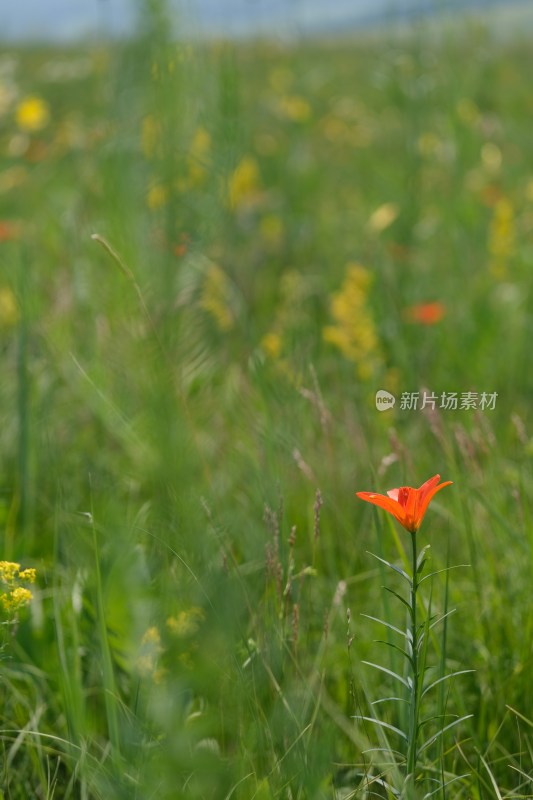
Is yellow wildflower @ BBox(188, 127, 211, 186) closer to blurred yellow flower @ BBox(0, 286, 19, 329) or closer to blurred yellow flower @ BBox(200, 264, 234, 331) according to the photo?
blurred yellow flower @ BBox(200, 264, 234, 331)

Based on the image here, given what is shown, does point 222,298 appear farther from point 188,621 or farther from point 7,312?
point 188,621

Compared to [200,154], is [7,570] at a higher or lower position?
lower

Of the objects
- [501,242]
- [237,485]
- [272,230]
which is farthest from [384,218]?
[237,485]

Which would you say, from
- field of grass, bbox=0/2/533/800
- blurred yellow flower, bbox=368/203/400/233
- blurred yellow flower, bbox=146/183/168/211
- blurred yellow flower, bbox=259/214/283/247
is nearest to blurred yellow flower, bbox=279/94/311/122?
blurred yellow flower, bbox=259/214/283/247

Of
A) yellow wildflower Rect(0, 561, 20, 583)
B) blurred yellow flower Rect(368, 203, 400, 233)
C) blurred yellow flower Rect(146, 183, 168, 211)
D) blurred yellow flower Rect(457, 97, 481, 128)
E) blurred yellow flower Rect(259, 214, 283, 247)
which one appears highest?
blurred yellow flower Rect(146, 183, 168, 211)

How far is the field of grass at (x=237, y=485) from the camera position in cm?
84

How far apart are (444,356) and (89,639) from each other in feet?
4.58

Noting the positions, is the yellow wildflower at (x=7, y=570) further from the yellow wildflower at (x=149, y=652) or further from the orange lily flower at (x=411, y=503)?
the orange lily flower at (x=411, y=503)

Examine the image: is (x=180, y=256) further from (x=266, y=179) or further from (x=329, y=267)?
(x=266, y=179)

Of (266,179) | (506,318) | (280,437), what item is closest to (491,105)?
(266,179)

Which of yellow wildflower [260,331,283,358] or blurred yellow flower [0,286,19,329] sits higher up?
→ blurred yellow flower [0,286,19,329]

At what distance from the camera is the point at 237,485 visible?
5.44 ft

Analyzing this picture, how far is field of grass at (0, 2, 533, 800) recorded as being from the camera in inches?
33.0

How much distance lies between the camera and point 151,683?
93 cm
